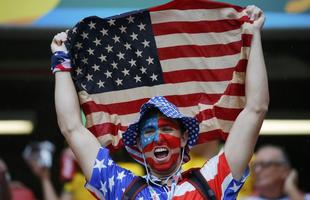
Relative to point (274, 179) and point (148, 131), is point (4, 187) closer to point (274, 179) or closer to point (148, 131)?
point (274, 179)

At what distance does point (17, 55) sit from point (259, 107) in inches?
166

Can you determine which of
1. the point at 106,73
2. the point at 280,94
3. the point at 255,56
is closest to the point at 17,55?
the point at 280,94

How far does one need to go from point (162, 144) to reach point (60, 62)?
2.45ft

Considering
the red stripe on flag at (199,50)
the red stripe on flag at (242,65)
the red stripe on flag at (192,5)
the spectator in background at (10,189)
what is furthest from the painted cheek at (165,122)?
the spectator in background at (10,189)

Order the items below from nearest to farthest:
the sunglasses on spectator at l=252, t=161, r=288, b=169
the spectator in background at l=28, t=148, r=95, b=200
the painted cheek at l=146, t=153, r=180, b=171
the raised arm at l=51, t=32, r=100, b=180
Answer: the painted cheek at l=146, t=153, r=180, b=171, the raised arm at l=51, t=32, r=100, b=180, the sunglasses on spectator at l=252, t=161, r=288, b=169, the spectator in background at l=28, t=148, r=95, b=200

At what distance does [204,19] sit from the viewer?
553 centimetres

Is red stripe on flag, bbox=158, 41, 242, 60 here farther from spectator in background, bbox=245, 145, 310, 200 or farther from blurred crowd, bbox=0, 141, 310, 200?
spectator in background, bbox=245, 145, 310, 200

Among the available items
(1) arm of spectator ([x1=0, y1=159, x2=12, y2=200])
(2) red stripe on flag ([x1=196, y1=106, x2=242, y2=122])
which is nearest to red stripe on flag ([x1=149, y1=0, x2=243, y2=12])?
(2) red stripe on flag ([x1=196, y1=106, x2=242, y2=122])

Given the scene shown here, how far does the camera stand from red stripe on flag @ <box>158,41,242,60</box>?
5.47m

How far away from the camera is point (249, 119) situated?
196 inches

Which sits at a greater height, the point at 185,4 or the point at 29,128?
the point at 185,4

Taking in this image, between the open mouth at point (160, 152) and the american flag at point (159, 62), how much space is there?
48 cm

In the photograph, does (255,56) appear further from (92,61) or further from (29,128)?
(29,128)

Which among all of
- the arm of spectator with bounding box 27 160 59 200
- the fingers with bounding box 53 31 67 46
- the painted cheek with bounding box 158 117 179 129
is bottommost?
the arm of spectator with bounding box 27 160 59 200
